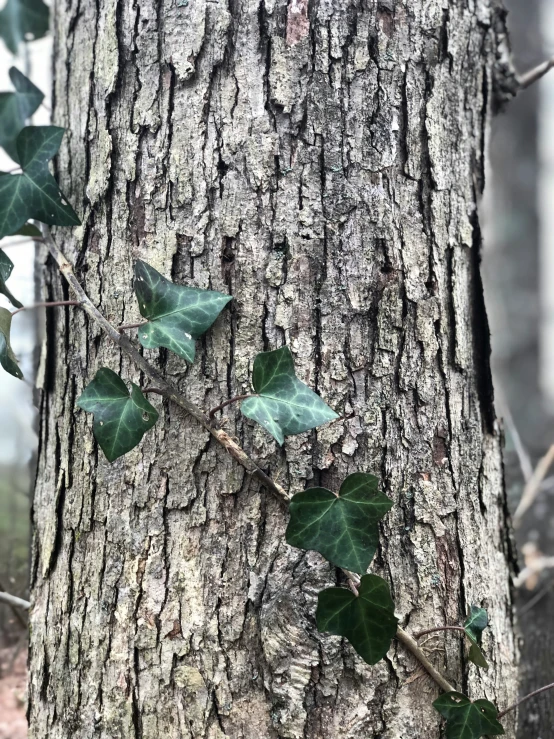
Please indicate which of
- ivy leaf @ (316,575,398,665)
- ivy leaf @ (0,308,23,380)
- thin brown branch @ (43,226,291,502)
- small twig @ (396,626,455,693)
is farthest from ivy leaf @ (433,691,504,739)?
ivy leaf @ (0,308,23,380)

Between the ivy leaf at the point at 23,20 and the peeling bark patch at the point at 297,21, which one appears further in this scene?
the ivy leaf at the point at 23,20

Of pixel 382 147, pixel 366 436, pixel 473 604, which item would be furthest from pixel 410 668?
pixel 382 147

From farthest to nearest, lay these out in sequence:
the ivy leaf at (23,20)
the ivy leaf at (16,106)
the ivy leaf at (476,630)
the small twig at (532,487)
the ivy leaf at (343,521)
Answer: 1. the small twig at (532,487)
2. the ivy leaf at (23,20)
3. the ivy leaf at (16,106)
4. the ivy leaf at (476,630)
5. the ivy leaf at (343,521)

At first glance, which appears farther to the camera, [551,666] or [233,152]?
[551,666]

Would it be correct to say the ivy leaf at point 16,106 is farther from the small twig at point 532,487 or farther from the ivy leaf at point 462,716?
the small twig at point 532,487

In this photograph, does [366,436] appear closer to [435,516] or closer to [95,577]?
[435,516]

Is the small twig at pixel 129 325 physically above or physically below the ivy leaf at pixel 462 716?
above

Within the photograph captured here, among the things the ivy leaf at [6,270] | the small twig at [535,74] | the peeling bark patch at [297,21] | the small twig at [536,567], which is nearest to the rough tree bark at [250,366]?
the peeling bark patch at [297,21]
